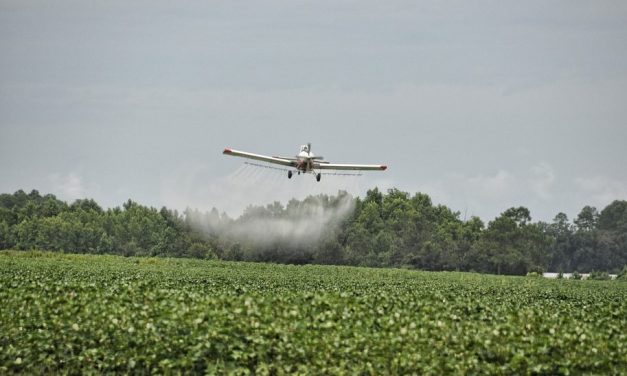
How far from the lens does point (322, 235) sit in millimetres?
133875

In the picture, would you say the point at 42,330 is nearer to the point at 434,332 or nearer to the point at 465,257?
the point at 434,332

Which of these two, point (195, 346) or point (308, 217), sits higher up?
point (308, 217)

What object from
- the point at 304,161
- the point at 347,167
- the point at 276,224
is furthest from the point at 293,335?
the point at 276,224

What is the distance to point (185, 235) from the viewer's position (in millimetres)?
136875

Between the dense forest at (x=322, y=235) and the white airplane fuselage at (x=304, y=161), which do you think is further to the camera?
the dense forest at (x=322, y=235)

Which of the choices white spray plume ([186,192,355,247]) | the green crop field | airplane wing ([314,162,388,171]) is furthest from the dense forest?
the green crop field

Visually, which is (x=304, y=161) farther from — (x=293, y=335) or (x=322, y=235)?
(x=322, y=235)

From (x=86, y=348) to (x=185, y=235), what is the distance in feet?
370

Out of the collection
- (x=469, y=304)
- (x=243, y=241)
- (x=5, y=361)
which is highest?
(x=243, y=241)

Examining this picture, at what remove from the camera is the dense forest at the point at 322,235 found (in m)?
130

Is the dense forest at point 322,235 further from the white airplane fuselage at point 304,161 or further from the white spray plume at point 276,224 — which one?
the white airplane fuselage at point 304,161

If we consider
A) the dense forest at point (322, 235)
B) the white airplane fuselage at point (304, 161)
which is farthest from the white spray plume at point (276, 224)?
the white airplane fuselage at point (304, 161)

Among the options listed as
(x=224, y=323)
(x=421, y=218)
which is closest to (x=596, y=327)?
(x=224, y=323)

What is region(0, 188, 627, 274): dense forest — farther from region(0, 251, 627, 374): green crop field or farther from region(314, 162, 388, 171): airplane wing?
region(0, 251, 627, 374): green crop field
